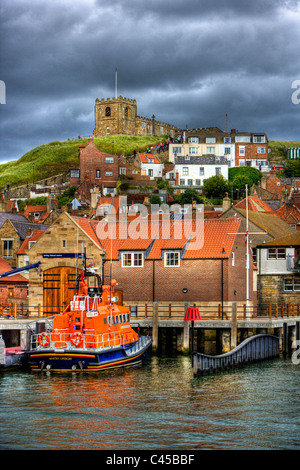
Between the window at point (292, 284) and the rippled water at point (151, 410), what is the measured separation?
810 inches

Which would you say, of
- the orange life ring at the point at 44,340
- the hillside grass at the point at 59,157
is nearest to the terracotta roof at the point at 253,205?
the orange life ring at the point at 44,340

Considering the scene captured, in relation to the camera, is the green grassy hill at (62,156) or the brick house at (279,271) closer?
the brick house at (279,271)

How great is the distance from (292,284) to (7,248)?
27500 millimetres

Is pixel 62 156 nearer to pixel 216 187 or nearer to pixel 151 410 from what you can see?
pixel 216 187

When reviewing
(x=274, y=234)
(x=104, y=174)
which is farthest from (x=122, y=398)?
(x=104, y=174)

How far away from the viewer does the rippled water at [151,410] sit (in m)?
25.5

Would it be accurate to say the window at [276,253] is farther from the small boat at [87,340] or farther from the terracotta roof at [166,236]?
the small boat at [87,340]

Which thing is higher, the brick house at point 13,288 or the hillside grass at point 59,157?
the hillside grass at point 59,157

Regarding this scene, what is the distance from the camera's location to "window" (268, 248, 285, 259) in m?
62.4

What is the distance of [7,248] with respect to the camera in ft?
239

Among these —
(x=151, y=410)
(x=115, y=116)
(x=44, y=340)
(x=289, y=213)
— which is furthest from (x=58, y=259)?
(x=115, y=116)

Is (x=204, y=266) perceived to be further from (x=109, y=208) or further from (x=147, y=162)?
(x=147, y=162)

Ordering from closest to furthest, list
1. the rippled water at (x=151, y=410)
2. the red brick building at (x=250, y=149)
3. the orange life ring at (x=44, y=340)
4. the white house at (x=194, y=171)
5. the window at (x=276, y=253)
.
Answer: the rippled water at (x=151, y=410)
the orange life ring at (x=44, y=340)
the window at (x=276, y=253)
the white house at (x=194, y=171)
the red brick building at (x=250, y=149)

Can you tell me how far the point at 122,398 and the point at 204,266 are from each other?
19.8m
